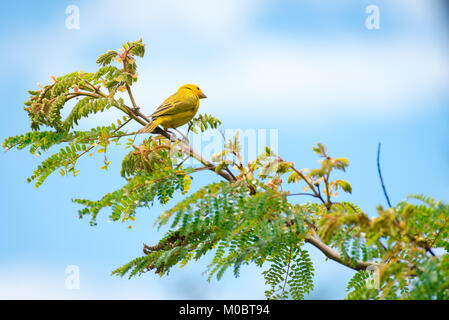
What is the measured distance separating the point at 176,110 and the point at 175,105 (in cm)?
4

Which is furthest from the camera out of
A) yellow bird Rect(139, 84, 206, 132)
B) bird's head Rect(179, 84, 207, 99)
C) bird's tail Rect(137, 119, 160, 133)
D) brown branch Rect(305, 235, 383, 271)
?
bird's head Rect(179, 84, 207, 99)

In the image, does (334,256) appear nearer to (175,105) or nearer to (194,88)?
(175,105)

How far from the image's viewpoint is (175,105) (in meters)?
3.37

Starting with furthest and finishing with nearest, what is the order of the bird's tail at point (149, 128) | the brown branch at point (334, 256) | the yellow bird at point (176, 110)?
1. the yellow bird at point (176, 110)
2. the bird's tail at point (149, 128)
3. the brown branch at point (334, 256)

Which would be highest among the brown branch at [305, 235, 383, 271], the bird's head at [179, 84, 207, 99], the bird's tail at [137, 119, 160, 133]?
the bird's head at [179, 84, 207, 99]

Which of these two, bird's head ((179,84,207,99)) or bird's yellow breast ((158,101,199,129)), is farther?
bird's head ((179,84,207,99))

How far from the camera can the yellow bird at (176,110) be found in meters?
3.28

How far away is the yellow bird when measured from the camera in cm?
328

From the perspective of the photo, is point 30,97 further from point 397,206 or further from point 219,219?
point 397,206

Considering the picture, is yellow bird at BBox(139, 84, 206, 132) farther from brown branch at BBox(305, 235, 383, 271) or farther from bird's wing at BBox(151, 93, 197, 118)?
brown branch at BBox(305, 235, 383, 271)

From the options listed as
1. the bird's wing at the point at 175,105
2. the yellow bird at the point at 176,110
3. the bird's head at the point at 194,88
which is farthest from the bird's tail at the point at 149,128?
the bird's head at the point at 194,88

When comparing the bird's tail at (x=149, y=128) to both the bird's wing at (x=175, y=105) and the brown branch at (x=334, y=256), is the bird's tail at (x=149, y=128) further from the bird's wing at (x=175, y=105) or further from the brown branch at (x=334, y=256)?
the brown branch at (x=334, y=256)

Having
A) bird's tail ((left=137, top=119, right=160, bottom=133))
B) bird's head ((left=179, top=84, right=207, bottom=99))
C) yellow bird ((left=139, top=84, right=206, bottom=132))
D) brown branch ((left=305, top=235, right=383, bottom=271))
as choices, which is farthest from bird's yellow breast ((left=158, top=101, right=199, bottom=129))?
brown branch ((left=305, top=235, right=383, bottom=271))
